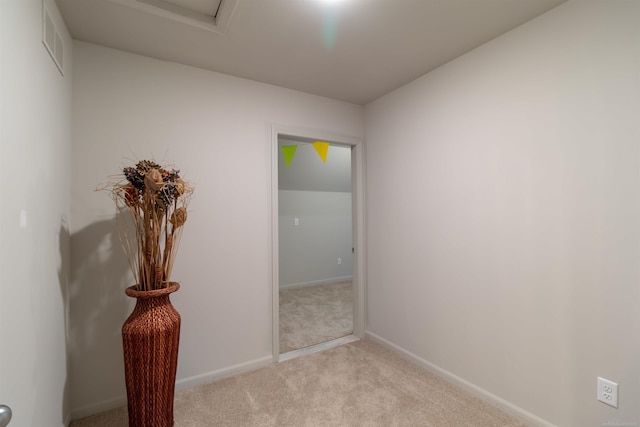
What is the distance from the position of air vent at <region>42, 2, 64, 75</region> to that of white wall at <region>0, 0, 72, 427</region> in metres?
0.03

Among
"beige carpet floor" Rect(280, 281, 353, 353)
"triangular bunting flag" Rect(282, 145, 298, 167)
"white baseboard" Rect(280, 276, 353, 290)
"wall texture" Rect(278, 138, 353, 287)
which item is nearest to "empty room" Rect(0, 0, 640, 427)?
"beige carpet floor" Rect(280, 281, 353, 353)

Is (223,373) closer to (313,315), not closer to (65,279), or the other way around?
(65,279)

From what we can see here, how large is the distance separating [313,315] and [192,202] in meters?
2.13

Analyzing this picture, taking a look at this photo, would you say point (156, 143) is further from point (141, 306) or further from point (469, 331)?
point (469, 331)

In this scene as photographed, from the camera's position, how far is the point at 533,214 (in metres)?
1.67

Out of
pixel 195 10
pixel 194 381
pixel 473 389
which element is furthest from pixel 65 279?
pixel 473 389

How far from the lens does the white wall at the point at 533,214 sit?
136 cm

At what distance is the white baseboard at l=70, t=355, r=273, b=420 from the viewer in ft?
5.84

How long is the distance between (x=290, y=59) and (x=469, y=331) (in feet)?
7.56

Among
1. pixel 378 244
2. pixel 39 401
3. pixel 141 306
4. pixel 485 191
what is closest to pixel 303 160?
pixel 378 244

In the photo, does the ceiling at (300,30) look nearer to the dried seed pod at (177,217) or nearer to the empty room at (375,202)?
the empty room at (375,202)

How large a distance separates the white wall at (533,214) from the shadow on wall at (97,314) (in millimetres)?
2140

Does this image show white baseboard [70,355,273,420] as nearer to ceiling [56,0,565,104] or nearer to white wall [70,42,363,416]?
white wall [70,42,363,416]

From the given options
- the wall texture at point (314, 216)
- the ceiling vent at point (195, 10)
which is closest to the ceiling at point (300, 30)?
the ceiling vent at point (195, 10)
